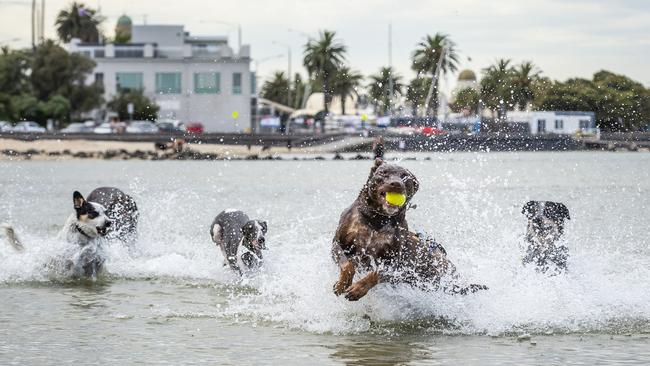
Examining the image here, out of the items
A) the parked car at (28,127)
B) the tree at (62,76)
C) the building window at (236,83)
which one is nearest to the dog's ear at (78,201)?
the parked car at (28,127)

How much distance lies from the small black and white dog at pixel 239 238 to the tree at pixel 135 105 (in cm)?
9425

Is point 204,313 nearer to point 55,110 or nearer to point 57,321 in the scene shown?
point 57,321

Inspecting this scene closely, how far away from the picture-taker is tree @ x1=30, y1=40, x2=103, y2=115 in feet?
357

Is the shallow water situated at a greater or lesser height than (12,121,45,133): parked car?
lesser

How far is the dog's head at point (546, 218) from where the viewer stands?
1505 cm

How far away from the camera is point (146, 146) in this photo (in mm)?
91000

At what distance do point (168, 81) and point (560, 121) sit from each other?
3951cm

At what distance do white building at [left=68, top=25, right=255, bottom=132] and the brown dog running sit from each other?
3991 inches

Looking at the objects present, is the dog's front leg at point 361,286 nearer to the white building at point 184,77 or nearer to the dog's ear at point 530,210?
the dog's ear at point 530,210

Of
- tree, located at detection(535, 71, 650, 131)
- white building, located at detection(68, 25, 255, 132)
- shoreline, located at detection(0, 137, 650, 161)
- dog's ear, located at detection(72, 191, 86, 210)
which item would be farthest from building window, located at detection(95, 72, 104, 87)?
dog's ear, located at detection(72, 191, 86, 210)

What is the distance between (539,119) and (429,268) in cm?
8343

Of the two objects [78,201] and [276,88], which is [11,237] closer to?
[78,201]

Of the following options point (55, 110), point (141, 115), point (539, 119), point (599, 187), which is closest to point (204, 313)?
point (599, 187)

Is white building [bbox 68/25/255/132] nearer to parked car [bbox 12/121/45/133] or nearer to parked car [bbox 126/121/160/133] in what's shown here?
parked car [bbox 126/121/160/133]
